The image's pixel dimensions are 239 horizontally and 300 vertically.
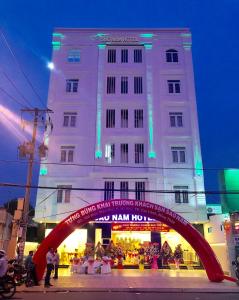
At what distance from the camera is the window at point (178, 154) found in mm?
26453

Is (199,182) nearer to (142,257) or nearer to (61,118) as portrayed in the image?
(142,257)

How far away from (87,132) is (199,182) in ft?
32.9

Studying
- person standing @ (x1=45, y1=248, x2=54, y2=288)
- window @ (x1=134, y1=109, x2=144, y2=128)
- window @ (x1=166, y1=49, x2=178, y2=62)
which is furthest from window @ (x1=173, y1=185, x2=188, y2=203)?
person standing @ (x1=45, y1=248, x2=54, y2=288)

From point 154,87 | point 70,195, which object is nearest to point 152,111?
point 154,87

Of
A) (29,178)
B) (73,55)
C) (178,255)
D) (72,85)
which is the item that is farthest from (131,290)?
(73,55)

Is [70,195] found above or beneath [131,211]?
above

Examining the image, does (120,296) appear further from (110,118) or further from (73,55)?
(73,55)

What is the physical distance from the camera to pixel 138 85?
94.3ft

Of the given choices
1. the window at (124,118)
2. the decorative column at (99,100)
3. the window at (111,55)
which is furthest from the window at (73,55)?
the window at (124,118)

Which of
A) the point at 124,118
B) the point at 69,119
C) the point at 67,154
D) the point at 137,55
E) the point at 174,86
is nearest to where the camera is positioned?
the point at 67,154

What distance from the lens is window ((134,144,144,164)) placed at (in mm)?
26367

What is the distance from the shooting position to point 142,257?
957 inches

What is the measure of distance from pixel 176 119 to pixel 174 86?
10.6 ft

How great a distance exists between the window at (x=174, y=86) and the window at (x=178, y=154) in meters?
5.33
